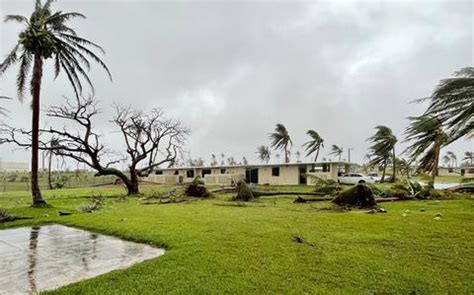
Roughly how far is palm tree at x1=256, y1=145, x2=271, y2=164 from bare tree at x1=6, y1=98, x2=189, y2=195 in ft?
90.6

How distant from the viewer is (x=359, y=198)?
10.7m

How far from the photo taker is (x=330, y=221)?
7.31 m

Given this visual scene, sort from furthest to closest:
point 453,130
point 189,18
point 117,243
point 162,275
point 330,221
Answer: point 189,18 → point 330,221 → point 117,243 → point 453,130 → point 162,275

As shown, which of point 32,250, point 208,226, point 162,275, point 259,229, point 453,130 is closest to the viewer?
point 162,275

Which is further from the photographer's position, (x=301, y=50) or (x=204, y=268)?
(x=301, y=50)

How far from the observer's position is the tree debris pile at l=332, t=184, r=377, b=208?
34.3ft

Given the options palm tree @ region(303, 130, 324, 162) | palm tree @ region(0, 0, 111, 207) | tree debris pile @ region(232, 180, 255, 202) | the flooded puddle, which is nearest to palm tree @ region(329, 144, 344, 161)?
palm tree @ region(303, 130, 324, 162)

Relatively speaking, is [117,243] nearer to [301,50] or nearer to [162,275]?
[162,275]

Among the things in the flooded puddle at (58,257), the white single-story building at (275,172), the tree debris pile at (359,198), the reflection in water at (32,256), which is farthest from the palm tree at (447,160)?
the reflection in water at (32,256)

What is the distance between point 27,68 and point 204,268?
12595mm

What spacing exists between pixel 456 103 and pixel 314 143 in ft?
113

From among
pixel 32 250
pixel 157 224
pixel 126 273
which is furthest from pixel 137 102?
pixel 126 273

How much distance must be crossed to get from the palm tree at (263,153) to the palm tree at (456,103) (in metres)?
45.0

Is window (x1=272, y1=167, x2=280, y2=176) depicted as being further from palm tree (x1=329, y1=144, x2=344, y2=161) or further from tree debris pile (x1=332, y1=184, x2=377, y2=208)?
palm tree (x1=329, y1=144, x2=344, y2=161)
